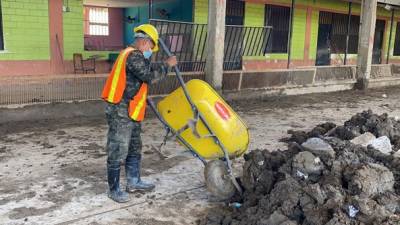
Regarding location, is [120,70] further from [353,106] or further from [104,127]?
[353,106]

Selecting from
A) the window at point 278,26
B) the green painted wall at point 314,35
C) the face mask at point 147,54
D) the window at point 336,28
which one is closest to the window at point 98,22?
the window at point 278,26

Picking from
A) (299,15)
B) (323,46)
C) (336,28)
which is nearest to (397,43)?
(336,28)

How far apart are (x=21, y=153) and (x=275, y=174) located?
3.51m

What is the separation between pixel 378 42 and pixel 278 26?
7.74 m

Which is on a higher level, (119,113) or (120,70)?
(120,70)

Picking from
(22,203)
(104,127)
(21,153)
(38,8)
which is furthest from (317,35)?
(22,203)

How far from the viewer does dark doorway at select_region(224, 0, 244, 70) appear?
11058 mm

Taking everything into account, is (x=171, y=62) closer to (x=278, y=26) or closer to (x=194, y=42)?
(x=194, y=42)

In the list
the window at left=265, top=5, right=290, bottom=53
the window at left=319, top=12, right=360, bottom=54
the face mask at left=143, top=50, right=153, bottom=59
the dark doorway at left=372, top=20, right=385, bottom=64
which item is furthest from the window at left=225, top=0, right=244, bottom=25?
the face mask at left=143, top=50, right=153, bottom=59

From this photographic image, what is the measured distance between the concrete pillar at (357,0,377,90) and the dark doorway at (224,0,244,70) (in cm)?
392

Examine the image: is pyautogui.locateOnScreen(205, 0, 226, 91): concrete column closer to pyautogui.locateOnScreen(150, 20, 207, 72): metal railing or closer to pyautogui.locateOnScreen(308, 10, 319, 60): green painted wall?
pyautogui.locateOnScreen(150, 20, 207, 72): metal railing

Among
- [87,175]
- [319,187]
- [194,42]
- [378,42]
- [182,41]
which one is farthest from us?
[378,42]

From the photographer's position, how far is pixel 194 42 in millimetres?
9734

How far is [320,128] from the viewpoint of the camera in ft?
21.5
